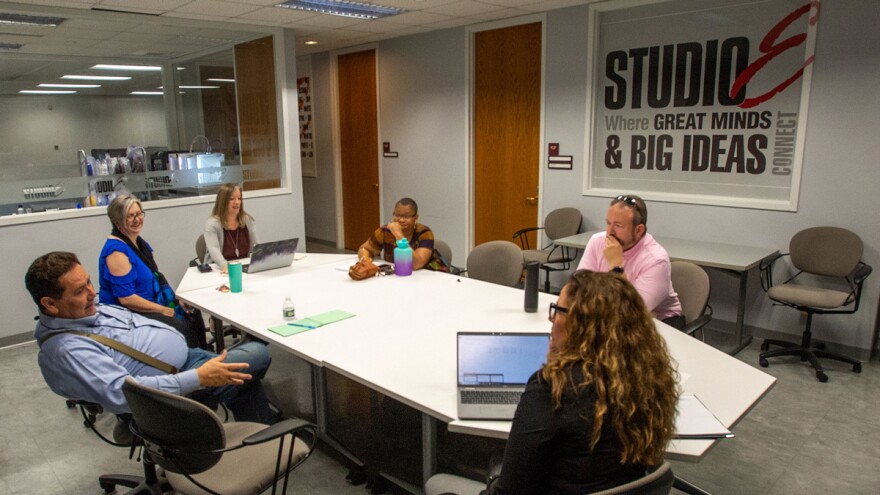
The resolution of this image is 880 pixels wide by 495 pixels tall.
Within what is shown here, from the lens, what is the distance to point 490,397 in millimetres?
1877

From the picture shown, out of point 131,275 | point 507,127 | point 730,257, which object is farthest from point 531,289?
point 507,127

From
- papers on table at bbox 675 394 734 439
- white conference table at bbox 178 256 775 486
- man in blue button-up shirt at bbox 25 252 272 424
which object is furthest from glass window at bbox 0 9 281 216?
papers on table at bbox 675 394 734 439

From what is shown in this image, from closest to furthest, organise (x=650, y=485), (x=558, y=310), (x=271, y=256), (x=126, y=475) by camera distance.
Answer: (x=650, y=485)
(x=558, y=310)
(x=126, y=475)
(x=271, y=256)

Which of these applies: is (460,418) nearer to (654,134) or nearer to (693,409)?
(693,409)

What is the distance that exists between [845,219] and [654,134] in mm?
1514

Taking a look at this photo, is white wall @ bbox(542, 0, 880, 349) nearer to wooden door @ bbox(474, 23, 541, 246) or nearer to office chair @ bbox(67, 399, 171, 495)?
wooden door @ bbox(474, 23, 541, 246)

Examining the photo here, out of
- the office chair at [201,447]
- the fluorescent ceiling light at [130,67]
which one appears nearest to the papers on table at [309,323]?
the office chair at [201,447]

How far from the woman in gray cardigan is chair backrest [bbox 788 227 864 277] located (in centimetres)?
380

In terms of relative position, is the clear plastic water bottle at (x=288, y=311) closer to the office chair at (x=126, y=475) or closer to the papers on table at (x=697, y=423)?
the office chair at (x=126, y=475)

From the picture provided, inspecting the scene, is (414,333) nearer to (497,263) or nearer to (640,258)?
(640,258)

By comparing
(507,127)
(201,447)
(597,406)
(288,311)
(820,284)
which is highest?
(507,127)

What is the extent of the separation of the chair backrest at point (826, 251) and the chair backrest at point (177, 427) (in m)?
3.94

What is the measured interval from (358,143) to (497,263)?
4.22m

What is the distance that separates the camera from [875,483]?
8.54 feet
